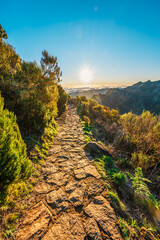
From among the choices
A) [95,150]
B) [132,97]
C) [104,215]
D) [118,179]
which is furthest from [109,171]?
[132,97]

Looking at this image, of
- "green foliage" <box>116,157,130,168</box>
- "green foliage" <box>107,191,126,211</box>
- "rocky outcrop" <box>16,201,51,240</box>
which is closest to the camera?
"rocky outcrop" <box>16,201,51,240</box>

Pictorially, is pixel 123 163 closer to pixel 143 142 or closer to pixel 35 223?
pixel 143 142

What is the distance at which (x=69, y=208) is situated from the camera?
1.84 m

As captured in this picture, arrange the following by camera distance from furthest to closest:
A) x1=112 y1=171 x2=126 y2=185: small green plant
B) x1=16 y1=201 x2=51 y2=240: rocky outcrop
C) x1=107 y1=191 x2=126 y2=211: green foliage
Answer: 1. x1=112 y1=171 x2=126 y2=185: small green plant
2. x1=107 y1=191 x2=126 y2=211: green foliage
3. x1=16 y1=201 x2=51 y2=240: rocky outcrop

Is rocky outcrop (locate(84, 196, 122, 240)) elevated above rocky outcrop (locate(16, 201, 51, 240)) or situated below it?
below

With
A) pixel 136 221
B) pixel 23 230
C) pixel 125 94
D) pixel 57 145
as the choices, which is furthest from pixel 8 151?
pixel 125 94

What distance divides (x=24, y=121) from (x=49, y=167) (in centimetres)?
234

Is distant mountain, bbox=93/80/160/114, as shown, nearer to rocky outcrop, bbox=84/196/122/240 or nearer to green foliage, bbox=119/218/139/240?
rocky outcrop, bbox=84/196/122/240

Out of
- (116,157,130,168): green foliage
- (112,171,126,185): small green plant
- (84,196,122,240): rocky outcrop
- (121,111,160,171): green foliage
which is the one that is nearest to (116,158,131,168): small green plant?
(116,157,130,168): green foliage

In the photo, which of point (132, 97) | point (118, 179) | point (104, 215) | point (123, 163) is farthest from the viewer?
point (132, 97)

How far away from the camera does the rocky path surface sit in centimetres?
146

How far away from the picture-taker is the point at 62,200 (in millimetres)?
1981

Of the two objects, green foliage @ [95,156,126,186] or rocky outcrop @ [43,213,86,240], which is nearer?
rocky outcrop @ [43,213,86,240]

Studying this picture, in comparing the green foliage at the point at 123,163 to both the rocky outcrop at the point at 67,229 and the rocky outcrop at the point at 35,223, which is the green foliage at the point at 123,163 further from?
the rocky outcrop at the point at 35,223
